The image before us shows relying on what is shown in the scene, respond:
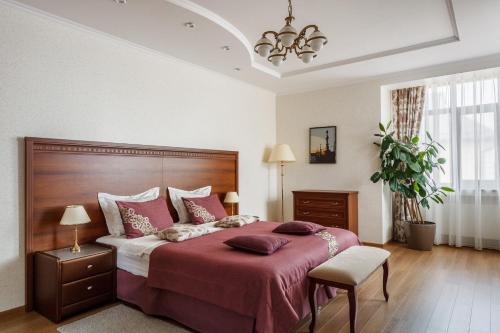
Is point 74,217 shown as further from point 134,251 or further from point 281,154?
point 281,154

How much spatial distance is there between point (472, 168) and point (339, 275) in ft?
12.4

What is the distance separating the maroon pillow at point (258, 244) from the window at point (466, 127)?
3787 millimetres

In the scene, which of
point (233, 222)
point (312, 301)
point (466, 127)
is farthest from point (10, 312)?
point (466, 127)

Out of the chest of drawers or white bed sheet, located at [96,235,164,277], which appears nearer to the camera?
white bed sheet, located at [96,235,164,277]

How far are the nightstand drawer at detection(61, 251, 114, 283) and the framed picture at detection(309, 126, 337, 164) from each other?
384 cm

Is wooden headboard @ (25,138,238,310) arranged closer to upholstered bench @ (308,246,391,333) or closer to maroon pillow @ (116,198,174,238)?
maroon pillow @ (116,198,174,238)

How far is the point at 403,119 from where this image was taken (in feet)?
17.5

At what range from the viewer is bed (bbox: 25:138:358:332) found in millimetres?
2125

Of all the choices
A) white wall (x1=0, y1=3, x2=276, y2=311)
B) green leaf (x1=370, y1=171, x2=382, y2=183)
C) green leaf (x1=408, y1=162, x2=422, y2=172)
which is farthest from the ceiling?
green leaf (x1=370, y1=171, x2=382, y2=183)

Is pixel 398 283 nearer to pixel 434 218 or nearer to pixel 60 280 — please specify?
pixel 434 218

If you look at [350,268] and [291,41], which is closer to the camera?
[350,268]

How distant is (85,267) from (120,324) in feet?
1.91

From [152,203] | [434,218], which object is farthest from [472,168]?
[152,203]

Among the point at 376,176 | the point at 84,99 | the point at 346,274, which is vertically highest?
the point at 84,99
